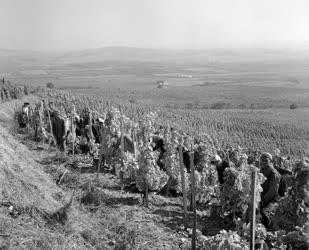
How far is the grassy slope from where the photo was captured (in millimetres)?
9211

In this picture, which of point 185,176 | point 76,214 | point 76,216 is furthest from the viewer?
point 185,176

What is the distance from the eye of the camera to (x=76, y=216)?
11.1m

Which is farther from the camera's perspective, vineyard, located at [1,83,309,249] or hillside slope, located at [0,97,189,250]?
vineyard, located at [1,83,309,249]

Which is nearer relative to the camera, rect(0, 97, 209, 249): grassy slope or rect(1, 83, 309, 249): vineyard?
rect(0, 97, 209, 249): grassy slope

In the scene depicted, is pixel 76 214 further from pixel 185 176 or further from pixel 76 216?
pixel 185 176

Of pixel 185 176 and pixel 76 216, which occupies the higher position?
pixel 76 216

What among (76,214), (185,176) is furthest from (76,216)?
(185,176)

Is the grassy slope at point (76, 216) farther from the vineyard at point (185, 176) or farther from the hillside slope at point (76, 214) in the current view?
the vineyard at point (185, 176)

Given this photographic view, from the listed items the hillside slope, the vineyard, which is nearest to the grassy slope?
the hillside slope

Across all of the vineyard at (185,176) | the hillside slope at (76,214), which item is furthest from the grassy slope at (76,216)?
the vineyard at (185,176)

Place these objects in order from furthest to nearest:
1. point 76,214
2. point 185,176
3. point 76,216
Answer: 1. point 185,176
2. point 76,214
3. point 76,216

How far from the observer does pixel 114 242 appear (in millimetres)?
10422

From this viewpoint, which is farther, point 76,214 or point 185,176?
point 185,176

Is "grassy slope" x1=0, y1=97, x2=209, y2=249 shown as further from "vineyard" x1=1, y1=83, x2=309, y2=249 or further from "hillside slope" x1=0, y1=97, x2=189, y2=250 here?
"vineyard" x1=1, y1=83, x2=309, y2=249
